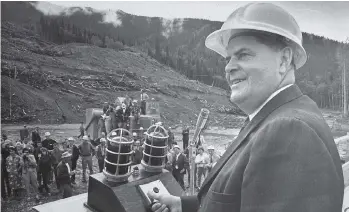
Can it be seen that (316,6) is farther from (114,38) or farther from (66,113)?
(66,113)

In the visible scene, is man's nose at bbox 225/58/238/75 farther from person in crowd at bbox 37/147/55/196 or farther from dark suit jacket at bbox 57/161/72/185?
person in crowd at bbox 37/147/55/196

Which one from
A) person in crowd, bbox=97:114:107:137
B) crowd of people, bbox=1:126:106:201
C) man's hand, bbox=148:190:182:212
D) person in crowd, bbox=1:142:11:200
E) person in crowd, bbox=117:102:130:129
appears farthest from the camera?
person in crowd, bbox=117:102:130:129

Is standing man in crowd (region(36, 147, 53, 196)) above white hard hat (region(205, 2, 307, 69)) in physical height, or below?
below

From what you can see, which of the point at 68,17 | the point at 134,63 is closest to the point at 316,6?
the point at 68,17

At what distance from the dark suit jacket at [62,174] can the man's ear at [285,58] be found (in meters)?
4.59

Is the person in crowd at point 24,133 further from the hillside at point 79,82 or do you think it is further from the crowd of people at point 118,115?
the crowd of people at point 118,115

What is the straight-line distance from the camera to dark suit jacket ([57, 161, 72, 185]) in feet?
15.9

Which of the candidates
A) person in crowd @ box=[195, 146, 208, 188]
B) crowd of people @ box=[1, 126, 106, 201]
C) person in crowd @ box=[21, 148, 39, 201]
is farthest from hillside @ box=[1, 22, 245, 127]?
person in crowd @ box=[195, 146, 208, 188]

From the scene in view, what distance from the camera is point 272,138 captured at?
2.35 ft

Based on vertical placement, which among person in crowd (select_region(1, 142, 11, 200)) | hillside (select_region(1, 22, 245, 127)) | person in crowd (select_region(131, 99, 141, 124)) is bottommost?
person in crowd (select_region(1, 142, 11, 200))

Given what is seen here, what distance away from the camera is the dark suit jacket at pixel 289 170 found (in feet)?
2.23

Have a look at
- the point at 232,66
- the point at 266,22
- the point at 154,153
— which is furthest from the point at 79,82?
the point at 266,22

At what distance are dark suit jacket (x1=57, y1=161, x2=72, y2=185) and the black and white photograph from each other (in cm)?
2

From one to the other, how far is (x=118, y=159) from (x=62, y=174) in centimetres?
340
